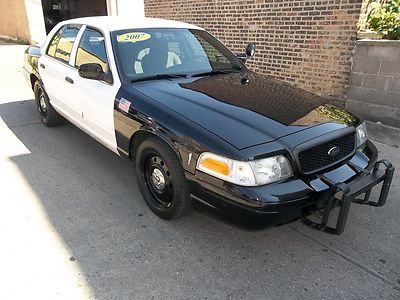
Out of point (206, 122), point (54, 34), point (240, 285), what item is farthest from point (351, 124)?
point (54, 34)

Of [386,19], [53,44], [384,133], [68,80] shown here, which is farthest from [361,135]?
[53,44]

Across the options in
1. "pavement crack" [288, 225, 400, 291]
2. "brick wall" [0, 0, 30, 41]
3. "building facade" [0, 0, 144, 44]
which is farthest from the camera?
"brick wall" [0, 0, 30, 41]

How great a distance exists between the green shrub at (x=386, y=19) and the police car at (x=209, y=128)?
243 centimetres

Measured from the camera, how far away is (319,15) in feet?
18.5

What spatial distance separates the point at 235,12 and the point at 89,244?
582 cm

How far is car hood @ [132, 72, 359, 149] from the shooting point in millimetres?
2529

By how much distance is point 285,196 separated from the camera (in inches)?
91.0

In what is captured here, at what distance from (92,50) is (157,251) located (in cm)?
231

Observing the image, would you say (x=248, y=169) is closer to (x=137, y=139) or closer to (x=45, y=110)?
(x=137, y=139)

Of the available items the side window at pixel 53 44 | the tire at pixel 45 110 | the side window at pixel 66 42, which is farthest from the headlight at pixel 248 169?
the tire at pixel 45 110

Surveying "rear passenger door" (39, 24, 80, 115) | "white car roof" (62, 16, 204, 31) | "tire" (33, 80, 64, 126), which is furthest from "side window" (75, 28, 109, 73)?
"tire" (33, 80, 64, 126)

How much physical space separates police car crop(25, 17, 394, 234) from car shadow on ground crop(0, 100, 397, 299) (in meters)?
0.25

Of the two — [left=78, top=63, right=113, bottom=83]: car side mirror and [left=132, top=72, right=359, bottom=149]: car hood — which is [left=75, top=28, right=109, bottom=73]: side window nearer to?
[left=78, top=63, right=113, bottom=83]: car side mirror

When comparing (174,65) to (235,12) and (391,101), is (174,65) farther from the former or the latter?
(235,12)
